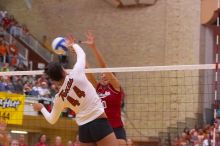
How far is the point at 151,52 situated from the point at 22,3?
8.00 m

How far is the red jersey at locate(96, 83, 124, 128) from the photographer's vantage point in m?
7.85

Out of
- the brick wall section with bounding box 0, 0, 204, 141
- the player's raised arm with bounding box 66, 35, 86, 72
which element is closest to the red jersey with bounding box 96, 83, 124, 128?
the player's raised arm with bounding box 66, 35, 86, 72

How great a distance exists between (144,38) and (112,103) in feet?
54.6

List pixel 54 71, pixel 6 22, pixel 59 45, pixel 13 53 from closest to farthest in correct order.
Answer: pixel 54 71 < pixel 59 45 < pixel 13 53 < pixel 6 22

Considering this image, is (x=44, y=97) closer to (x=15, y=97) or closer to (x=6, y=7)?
(x=15, y=97)

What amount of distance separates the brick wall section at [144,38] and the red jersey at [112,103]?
13610 millimetres

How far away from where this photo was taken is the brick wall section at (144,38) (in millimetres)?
22438

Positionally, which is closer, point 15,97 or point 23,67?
point 15,97

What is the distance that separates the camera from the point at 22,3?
1112 inches

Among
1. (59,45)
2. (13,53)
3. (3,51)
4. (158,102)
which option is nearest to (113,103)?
(59,45)

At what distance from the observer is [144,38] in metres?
24.3

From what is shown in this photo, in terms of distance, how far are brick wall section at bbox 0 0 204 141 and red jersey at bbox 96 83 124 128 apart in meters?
13.6

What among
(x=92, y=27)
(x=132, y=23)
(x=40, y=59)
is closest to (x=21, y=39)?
(x=40, y=59)

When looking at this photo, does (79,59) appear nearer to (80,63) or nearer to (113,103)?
(80,63)
